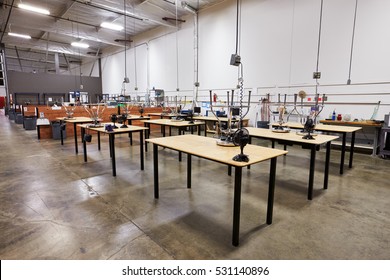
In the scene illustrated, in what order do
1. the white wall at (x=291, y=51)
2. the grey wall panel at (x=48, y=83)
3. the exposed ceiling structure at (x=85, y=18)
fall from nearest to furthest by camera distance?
1. the white wall at (x=291, y=51)
2. the exposed ceiling structure at (x=85, y=18)
3. the grey wall panel at (x=48, y=83)

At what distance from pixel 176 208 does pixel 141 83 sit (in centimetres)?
940

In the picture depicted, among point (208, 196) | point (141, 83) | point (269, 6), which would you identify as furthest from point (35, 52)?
point (208, 196)

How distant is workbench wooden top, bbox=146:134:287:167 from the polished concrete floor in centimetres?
65

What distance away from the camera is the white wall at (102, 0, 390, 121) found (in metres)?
4.59

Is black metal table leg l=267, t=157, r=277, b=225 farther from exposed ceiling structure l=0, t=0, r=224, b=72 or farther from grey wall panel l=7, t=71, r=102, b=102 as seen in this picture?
grey wall panel l=7, t=71, r=102, b=102

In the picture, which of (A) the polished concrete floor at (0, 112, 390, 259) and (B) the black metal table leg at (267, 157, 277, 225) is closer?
(A) the polished concrete floor at (0, 112, 390, 259)

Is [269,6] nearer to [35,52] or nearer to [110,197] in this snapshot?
[110,197]

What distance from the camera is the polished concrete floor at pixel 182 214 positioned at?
169 cm

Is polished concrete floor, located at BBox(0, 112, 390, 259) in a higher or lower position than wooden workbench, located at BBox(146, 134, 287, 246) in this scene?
lower

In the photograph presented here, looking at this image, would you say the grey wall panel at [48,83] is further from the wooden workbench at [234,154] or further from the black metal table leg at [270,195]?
the black metal table leg at [270,195]

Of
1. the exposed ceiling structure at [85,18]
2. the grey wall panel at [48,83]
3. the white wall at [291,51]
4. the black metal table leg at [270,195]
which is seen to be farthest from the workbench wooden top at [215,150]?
the grey wall panel at [48,83]

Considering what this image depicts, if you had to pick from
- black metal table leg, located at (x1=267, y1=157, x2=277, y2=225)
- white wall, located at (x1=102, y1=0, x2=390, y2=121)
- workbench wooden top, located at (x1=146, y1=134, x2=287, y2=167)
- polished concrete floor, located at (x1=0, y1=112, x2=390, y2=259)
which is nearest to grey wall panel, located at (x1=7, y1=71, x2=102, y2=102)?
white wall, located at (x1=102, y1=0, x2=390, y2=121)

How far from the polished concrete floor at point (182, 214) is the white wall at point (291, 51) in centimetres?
199

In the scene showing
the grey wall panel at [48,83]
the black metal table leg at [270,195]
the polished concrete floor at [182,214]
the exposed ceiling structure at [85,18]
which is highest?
the exposed ceiling structure at [85,18]
